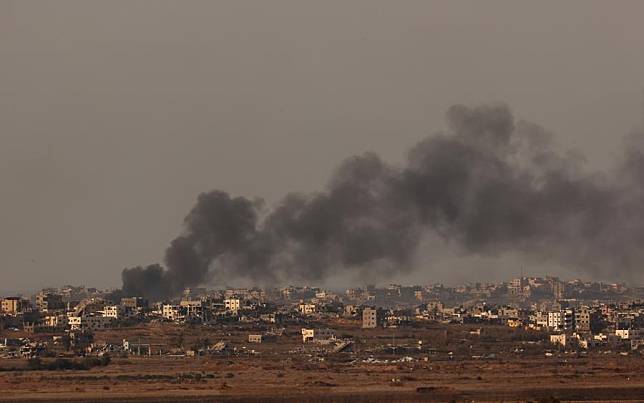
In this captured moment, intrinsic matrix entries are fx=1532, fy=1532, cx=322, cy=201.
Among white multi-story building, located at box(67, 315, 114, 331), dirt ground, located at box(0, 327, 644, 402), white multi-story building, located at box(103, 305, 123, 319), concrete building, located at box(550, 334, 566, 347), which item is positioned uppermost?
white multi-story building, located at box(103, 305, 123, 319)

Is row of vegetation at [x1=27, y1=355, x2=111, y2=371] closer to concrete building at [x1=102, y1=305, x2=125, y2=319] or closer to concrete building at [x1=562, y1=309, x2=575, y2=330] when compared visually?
concrete building at [x1=102, y1=305, x2=125, y2=319]

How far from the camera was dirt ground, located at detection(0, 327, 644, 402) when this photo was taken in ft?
271

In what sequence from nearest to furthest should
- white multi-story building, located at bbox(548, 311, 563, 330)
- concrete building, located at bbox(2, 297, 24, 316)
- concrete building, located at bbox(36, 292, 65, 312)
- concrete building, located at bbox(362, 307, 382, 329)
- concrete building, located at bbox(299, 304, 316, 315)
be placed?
1. concrete building, located at bbox(362, 307, 382, 329)
2. white multi-story building, located at bbox(548, 311, 563, 330)
3. concrete building, located at bbox(2, 297, 24, 316)
4. concrete building, located at bbox(299, 304, 316, 315)
5. concrete building, located at bbox(36, 292, 65, 312)

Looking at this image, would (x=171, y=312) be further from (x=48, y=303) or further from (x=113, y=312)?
(x=48, y=303)

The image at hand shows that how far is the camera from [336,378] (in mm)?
96750

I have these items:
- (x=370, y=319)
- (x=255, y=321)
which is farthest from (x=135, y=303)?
(x=370, y=319)

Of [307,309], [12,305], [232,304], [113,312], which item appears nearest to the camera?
[113,312]

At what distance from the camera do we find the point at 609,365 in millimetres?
109625

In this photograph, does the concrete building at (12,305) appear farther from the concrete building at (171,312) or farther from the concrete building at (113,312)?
the concrete building at (171,312)

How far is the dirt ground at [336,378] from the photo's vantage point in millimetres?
82500

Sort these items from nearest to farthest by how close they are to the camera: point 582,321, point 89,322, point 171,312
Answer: point 89,322 → point 171,312 → point 582,321

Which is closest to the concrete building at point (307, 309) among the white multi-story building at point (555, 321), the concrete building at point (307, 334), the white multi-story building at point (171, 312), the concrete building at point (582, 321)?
the white multi-story building at point (171, 312)

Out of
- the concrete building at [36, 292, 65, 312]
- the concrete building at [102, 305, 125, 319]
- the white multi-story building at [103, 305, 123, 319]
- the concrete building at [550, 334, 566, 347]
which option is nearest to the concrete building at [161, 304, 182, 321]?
the concrete building at [102, 305, 125, 319]

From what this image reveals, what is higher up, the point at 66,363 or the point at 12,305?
the point at 12,305
